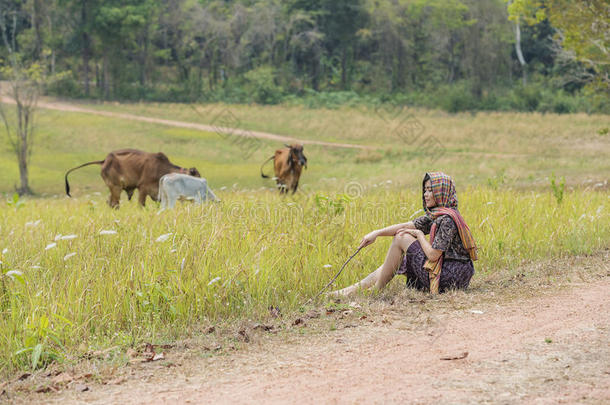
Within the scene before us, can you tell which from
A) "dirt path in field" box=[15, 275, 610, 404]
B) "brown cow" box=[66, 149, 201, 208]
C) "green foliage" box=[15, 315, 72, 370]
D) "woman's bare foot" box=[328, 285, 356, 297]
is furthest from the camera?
"brown cow" box=[66, 149, 201, 208]

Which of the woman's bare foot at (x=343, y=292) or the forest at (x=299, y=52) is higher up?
the forest at (x=299, y=52)

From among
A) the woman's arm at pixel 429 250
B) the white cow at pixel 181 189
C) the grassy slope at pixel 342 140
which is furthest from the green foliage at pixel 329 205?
the grassy slope at pixel 342 140

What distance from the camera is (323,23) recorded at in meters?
57.3

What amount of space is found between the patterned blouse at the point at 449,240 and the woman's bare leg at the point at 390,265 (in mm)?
341

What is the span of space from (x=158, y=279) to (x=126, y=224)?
8.19 feet

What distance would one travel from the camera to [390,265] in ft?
21.5

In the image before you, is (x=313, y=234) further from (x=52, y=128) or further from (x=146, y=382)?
(x=52, y=128)

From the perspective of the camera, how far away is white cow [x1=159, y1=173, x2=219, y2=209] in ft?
36.7

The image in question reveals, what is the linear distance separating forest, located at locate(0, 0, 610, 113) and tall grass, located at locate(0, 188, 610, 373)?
38.2m

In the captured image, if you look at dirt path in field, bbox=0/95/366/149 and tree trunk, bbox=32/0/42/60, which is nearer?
dirt path in field, bbox=0/95/366/149

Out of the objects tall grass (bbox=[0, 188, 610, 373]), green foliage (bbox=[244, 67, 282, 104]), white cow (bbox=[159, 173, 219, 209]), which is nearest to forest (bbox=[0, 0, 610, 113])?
green foliage (bbox=[244, 67, 282, 104])

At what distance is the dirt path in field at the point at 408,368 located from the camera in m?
4.19

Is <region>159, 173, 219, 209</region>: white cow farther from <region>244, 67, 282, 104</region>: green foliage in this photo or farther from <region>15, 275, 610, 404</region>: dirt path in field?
<region>244, 67, 282, 104</region>: green foliage

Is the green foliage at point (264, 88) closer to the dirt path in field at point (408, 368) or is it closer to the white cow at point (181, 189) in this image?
the white cow at point (181, 189)
